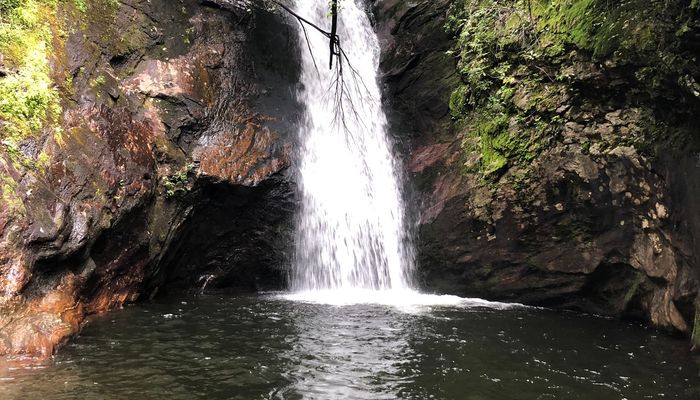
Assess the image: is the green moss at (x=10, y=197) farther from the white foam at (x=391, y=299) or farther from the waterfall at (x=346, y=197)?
the waterfall at (x=346, y=197)

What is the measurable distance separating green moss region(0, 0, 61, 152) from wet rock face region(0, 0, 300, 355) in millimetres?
221

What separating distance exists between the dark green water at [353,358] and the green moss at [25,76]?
10.4ft

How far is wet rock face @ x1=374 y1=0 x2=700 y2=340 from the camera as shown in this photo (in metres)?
7.45

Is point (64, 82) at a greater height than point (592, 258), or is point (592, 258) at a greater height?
point (64, 82)

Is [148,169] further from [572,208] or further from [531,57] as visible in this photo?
[572,208]

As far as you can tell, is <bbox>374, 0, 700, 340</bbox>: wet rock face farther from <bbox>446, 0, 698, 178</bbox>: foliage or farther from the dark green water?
the dark green water

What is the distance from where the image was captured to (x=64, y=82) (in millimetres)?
8047

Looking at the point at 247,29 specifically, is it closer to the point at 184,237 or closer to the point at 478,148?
the point at 184,237

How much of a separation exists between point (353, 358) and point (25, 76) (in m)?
6.54

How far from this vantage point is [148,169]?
8930 mm

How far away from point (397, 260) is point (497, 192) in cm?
291

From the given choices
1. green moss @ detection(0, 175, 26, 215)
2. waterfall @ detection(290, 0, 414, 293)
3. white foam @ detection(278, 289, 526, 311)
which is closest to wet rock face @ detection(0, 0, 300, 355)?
green moss @ detection(0, 175, 26, 215)

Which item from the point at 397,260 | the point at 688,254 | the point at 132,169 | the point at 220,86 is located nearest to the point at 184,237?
the point at 132,169

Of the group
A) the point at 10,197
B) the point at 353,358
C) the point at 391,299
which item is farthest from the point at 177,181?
the point at 353,358
